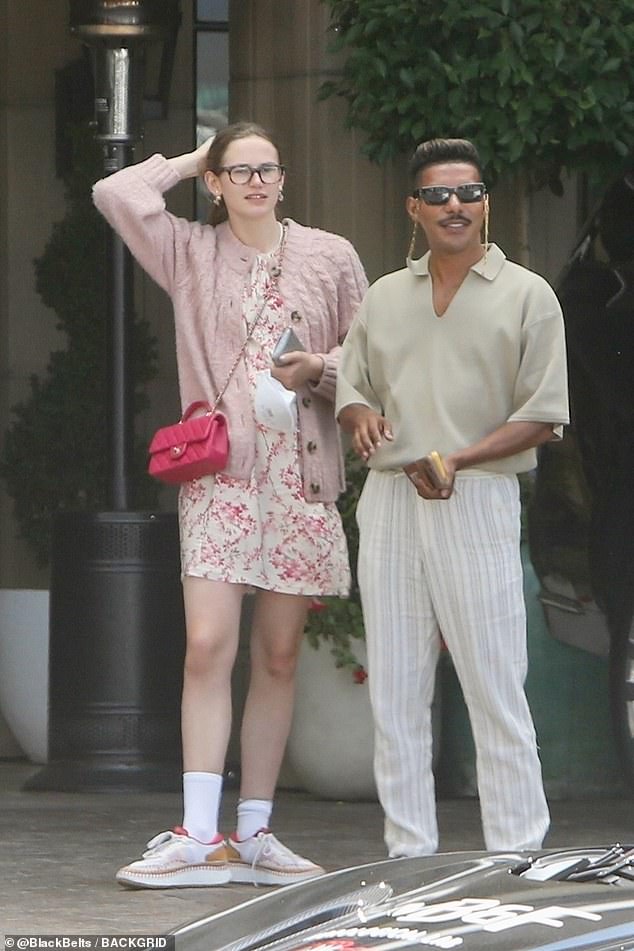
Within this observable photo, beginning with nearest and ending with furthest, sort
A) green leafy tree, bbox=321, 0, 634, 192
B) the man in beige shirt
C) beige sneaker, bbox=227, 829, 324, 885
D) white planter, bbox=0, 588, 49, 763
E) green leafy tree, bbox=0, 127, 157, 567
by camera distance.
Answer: the man in beige shirt, beige sneaker, bbox=227, 829, 324, 885, green leafy tree, bbox=321, 0, 634, 192, white planter, bbox=0, 588, 49, 763, green leafy tree, bbox=0, 127, 157, 567

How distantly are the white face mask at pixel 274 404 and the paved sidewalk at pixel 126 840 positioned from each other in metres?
1.18

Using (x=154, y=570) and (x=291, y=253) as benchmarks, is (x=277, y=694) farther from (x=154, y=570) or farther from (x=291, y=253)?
(x=154, y=570)

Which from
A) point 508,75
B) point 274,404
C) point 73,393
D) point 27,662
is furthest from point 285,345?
point 73,393

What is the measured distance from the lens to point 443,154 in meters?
4.98

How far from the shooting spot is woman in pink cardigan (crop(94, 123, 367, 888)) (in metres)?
5.44

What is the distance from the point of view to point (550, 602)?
6.67 meters

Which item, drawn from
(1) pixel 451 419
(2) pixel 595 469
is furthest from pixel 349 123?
(1) pixel 451 419

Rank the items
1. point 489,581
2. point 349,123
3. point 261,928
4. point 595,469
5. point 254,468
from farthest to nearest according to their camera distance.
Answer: point 349,123 → point 595,469 → point 254,468 → point 489,581 → point 261,928

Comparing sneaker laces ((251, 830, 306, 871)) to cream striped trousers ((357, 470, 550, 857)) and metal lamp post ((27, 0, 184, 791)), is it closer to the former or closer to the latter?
cream striped trousers ((357, 470, 550, 857))

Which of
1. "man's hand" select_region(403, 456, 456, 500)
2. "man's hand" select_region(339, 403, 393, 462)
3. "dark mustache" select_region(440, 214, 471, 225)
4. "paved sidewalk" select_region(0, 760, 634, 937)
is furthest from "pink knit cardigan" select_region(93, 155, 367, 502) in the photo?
"paved sidewalk" select_region(0, 760, 634, 937)

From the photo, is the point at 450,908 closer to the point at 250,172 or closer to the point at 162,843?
the point at 162,843

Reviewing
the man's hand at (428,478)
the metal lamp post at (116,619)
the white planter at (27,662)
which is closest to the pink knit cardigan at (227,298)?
the man's hand at (428,478)

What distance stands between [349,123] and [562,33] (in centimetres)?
89

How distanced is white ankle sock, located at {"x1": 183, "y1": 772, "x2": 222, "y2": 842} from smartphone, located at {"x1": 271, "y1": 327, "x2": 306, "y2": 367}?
1.09 metres
